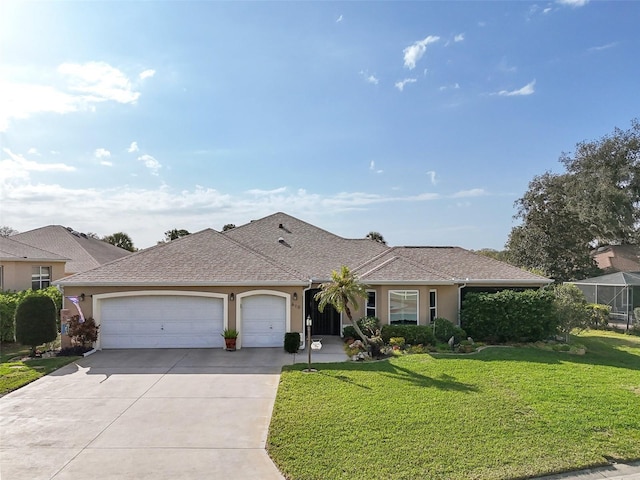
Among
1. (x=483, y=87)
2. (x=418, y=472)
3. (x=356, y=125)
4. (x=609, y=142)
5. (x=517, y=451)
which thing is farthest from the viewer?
(x=609, y=142)

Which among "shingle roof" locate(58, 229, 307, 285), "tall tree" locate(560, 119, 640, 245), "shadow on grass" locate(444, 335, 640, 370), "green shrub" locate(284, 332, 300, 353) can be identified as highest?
"tall tree" locate(560, 119, 640, 245)

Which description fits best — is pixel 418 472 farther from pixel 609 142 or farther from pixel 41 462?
pixel 609 142

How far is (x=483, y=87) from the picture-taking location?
62.0 ft

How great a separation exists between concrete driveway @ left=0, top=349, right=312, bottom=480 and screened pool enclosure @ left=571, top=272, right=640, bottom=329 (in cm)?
2385

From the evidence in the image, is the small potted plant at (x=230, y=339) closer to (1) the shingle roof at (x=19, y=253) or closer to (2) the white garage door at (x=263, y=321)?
(2) the white garage door at (x=263, y=321)

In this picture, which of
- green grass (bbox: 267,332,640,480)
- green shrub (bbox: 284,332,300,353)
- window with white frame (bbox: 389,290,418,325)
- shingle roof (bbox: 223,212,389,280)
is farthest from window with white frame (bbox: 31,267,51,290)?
window with white frame (bbox: 389,290,418,325)

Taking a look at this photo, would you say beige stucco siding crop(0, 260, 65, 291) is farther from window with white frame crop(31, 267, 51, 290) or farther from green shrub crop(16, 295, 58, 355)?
green shrub crop(16, 295, 58, 355)

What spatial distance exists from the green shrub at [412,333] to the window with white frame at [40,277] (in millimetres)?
20146

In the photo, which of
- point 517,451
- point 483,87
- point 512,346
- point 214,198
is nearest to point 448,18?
point 483,87

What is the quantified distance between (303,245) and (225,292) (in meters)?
7.95

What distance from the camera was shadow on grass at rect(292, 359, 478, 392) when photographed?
11273 millimetres

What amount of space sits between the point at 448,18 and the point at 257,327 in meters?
14.0

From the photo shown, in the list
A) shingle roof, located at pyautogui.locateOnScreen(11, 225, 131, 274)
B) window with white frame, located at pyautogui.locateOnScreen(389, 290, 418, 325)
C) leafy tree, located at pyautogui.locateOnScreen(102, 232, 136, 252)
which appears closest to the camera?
window with white frame, located at pyautogui.locateOnScreen(389, 290, 418, 325)

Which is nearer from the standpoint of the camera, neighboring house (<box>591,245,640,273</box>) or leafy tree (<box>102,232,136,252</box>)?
neighboring house (<box>591,245,640,273</box>)
